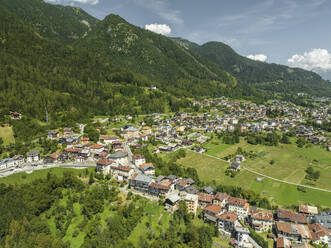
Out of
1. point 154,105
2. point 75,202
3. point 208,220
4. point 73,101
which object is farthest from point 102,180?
point 154,105

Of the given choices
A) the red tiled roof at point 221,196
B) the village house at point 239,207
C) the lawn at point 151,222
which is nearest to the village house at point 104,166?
the lawn at point 151,222

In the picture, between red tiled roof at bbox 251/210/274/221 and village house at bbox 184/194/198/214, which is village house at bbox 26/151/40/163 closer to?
village house at bbox 184/194/198/214

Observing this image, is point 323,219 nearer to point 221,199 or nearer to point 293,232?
point 293,232

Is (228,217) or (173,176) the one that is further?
(173,176)

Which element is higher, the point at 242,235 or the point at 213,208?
the point at 213,208

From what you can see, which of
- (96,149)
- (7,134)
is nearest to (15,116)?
(7,134)

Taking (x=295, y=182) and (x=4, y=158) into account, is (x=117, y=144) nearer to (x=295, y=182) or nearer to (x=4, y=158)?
(x=4, y=158)
